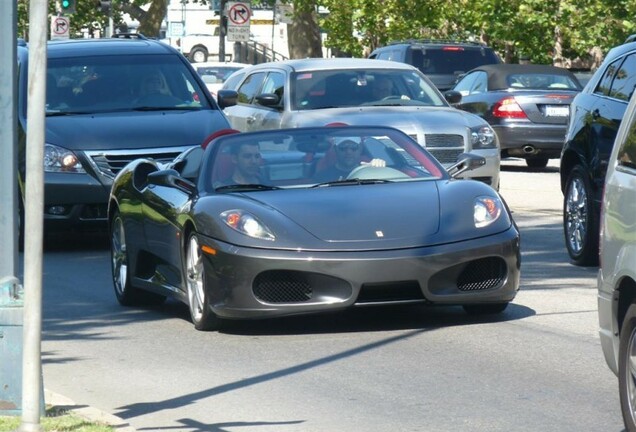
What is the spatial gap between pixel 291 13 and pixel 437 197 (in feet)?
125

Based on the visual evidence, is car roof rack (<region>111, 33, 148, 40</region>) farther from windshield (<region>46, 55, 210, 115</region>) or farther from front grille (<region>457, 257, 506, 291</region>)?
front grille (<region>457, 257, 506, 291</region>)

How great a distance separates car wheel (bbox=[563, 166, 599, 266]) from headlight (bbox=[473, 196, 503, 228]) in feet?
9.36

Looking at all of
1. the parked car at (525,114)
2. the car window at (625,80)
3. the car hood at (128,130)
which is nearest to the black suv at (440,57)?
the parked car at (525,114)

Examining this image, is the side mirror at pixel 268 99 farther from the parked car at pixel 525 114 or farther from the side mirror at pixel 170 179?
the side mirror at pixel 170 179

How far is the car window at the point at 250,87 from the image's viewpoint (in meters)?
20.0

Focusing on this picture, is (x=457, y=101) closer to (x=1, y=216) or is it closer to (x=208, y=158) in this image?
(x=208, y=158)

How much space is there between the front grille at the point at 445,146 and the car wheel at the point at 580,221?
3912 millimetres

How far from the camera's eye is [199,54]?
77375mm

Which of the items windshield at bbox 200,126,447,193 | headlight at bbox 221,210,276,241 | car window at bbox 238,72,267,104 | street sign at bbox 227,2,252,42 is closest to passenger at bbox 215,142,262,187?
windshield at bbox 200,126,447,193

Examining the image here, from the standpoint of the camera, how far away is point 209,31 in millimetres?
81875

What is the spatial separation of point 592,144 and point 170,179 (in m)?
3.85

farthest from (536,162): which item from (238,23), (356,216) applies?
(356,216)

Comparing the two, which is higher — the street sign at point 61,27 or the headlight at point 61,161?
the headlight at point 61,161

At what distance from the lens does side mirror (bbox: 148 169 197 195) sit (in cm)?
1069
